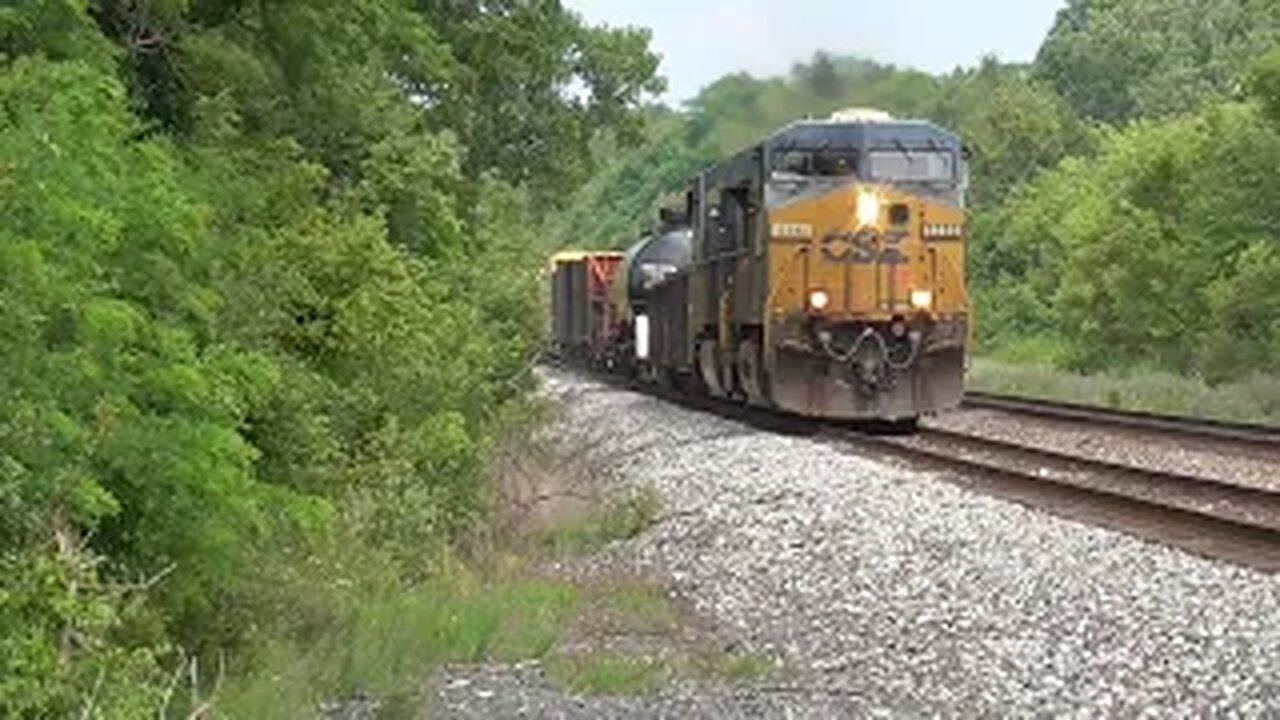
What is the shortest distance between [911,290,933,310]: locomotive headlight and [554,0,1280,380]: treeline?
205 inches

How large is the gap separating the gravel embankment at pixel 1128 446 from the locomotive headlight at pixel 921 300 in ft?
5.83

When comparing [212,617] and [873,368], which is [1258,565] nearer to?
[212,617]

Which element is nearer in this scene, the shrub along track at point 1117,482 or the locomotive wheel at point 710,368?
the shrub along track at point 1117,482

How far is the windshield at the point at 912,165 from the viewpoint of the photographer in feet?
75.7

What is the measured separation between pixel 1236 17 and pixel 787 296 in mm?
99616

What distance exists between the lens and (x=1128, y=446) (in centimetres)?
2103

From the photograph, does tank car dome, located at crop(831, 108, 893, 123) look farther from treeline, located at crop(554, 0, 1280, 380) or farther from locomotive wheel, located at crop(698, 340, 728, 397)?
locomotive wheel, located at crop(698, 340, 728, 397)

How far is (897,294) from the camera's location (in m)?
22.7

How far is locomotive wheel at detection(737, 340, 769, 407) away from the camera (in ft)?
76.5

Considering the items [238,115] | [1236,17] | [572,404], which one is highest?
[1236,17]

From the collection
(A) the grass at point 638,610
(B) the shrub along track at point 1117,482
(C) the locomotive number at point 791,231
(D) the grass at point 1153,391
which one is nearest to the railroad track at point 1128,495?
(B) the shrub along track at point 1117,482

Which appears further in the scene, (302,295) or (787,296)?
(787,296)

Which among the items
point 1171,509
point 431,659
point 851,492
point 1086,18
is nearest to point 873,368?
point 851,492

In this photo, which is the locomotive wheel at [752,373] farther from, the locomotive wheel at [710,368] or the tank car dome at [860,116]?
the tank car dome at [860,116]
